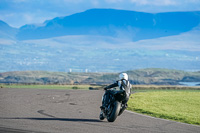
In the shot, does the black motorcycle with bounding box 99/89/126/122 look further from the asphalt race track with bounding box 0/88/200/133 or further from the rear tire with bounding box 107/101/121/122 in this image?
the asphalt race track with bounding box 0/88/200/133

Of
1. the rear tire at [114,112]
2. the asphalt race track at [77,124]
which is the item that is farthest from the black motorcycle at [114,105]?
the asphalt race track at [77,124]

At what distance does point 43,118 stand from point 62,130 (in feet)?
10.4

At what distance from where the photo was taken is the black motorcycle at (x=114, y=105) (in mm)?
15858

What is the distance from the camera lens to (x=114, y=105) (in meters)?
16.0

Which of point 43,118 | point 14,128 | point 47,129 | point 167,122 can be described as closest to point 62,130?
point 47,129

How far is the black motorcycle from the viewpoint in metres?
15.9

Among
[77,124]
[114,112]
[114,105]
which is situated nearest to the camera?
[77,124]

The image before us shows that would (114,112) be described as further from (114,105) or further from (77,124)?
(77,124)

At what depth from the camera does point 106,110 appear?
53.9 feet

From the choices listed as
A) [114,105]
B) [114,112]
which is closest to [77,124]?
[114,112]

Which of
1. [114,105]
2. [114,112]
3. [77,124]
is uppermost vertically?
[114,105]

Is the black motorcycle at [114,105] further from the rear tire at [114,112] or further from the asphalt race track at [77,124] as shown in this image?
the asphalt race track at [77,124]

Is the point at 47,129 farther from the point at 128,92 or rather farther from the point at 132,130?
the point at 128,92

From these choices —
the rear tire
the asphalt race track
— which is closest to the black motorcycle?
the rear tire
